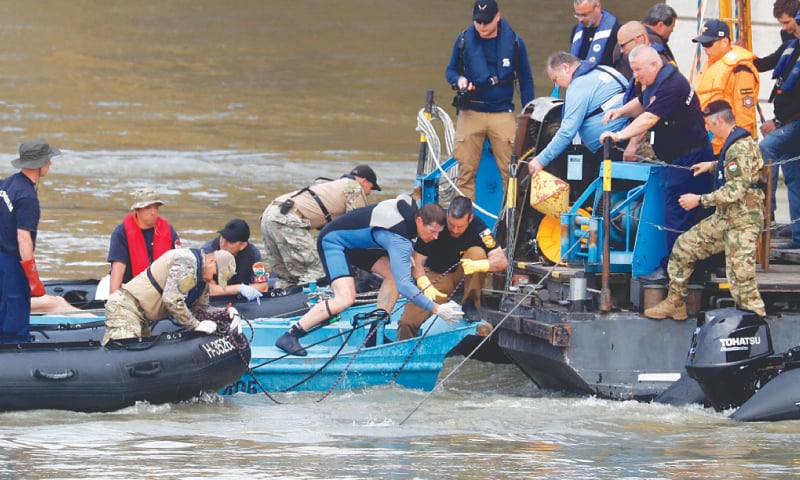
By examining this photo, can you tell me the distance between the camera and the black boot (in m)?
10.7

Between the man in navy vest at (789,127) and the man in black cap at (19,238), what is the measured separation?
18.4ft

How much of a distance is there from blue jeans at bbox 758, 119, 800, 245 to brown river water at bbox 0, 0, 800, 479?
8.01ft

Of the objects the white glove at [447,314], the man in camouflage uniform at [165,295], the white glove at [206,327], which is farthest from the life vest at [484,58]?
the white glove at [206,327]

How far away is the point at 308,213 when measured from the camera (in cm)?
1269

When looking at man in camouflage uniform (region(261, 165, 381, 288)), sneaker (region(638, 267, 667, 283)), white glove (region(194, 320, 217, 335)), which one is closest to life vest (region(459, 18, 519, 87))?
man in camouflage uniform (region(261, 165, 381, 288))

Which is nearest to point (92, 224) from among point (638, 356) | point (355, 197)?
point (355, 197)

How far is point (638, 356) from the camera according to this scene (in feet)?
33.2

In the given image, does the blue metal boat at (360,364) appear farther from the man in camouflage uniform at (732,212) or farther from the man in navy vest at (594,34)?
the man in navy vest at (594,34)

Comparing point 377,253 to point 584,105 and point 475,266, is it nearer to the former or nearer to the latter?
point 475,266

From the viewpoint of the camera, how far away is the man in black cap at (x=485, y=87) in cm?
1230

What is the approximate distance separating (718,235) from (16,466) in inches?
187

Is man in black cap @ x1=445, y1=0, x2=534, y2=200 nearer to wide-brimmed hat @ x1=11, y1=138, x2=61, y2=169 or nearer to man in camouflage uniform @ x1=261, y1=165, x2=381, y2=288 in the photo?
man in camouflage uniform @ x1=261, y1=165, x2=381, y2=288

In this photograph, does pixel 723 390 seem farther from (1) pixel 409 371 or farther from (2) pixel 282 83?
(2) pixel 282 83

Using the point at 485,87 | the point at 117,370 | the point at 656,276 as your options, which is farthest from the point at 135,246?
the point at 656,276
